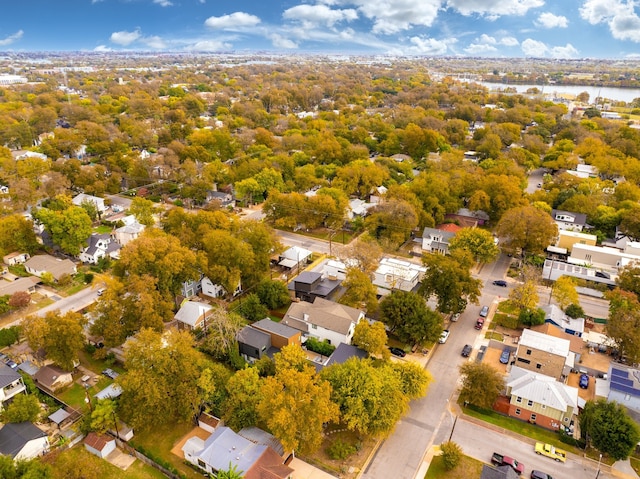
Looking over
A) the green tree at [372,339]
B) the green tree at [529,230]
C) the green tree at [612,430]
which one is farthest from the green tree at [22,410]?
the green tree at [529,230]

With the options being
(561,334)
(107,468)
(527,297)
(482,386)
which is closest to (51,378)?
(107,468)

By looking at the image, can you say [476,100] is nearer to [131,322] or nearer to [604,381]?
[604,381]

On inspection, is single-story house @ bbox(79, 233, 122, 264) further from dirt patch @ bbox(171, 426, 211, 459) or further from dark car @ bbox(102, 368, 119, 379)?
dirt patch @ bbox(171, 426, 211, 459)

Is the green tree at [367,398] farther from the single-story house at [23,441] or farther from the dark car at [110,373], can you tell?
the single-story house at [23,441]

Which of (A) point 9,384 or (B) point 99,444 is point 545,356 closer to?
(B) point 99,444

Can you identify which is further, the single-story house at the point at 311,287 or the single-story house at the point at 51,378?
the single-story house at the point at 311,287

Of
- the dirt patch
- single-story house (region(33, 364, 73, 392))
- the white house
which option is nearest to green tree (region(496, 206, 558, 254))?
the white house
